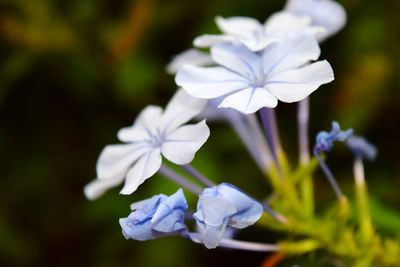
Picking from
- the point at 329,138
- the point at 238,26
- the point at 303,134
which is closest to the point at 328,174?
the point at 329,138

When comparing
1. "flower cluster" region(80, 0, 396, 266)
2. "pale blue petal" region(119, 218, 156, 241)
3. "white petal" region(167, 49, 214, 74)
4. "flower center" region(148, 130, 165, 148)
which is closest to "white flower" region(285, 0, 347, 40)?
"flower cluster" region(80, 0, 396, 266)

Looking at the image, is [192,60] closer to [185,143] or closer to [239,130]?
[239,130]

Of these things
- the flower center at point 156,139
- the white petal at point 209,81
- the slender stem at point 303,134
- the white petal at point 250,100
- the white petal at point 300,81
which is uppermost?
the white petal at point 209,81

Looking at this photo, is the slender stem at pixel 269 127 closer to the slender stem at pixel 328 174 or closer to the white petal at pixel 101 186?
the slender stem at pixel 328 174

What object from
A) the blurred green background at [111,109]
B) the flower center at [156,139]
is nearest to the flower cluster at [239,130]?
the flower center at [156,139]

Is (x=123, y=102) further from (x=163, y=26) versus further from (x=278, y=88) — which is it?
(x=278, y=88)

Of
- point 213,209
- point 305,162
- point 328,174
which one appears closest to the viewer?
point 213,209

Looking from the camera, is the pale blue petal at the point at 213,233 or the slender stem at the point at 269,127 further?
the slender stem at the point at 269,127

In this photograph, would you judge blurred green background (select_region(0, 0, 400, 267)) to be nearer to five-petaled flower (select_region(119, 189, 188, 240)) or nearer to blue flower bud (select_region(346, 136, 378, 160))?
blue flower bud (select_region(346, 136, 378, 160))
